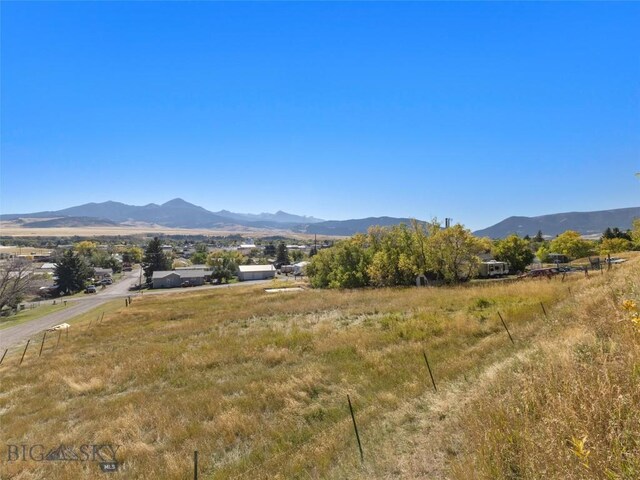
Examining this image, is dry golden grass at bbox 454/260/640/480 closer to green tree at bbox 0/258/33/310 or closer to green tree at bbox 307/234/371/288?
green tree at bbox 307/234/371/288

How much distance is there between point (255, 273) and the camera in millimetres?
117625

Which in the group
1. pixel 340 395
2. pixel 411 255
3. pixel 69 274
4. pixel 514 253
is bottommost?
pixel 69 274

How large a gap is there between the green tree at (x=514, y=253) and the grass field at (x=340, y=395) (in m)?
43.9

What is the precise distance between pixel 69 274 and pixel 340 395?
10493 cm

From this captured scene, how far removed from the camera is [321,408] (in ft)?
33.4

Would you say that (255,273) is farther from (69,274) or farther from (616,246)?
(616,246)

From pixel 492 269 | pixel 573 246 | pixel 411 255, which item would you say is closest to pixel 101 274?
pixel 411 255

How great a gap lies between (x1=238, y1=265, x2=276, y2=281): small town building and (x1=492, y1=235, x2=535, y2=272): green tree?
73.3 m

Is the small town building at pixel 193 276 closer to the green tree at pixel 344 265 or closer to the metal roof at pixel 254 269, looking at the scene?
the metal roof at pixel 254 269

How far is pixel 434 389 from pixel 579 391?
479 cm

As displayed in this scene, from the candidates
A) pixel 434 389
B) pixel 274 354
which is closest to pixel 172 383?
pixel 274 354

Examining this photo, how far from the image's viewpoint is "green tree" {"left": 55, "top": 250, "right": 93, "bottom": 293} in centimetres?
9275

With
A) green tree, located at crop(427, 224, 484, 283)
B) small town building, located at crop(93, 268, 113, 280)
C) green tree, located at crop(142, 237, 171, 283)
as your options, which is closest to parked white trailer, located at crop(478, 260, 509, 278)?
green tree, located at crop(427, 224, 484, 283)

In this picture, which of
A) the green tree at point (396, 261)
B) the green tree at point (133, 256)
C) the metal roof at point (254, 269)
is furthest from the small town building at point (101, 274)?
the green tree at point (396, 261)
